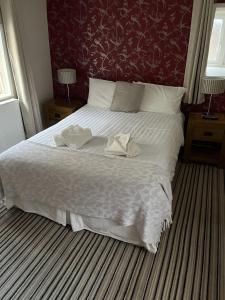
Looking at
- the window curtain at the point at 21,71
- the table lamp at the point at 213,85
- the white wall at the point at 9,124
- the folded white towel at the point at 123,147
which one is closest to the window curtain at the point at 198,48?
the table lamp at the point at 213,85

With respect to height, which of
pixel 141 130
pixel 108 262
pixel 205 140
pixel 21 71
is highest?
pixel 21 71

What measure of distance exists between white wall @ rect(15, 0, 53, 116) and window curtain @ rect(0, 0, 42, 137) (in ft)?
0.35

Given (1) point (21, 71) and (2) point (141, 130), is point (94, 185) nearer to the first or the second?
(2) point (141, 130)

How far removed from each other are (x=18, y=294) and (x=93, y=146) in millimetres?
1237

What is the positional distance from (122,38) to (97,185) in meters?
2.25

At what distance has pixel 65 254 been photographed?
183 cm

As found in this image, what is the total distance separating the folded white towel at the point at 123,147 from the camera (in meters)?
1.97

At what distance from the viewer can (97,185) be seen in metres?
1.75

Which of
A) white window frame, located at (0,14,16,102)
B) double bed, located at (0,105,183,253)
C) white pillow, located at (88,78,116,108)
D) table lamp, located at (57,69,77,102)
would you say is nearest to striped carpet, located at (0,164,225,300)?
double bed, located at (0,105,183,253)

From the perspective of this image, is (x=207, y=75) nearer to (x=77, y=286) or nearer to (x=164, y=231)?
(x=164, y=231)

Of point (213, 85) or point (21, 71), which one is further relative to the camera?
point (21, 71)

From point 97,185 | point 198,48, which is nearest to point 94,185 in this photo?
point 97,185

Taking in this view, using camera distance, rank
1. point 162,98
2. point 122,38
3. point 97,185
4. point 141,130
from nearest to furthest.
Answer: point 97,185 < point 141,130 < point 162,98 < point 122,38

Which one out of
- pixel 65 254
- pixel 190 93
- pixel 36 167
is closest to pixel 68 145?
pixel 36 167
